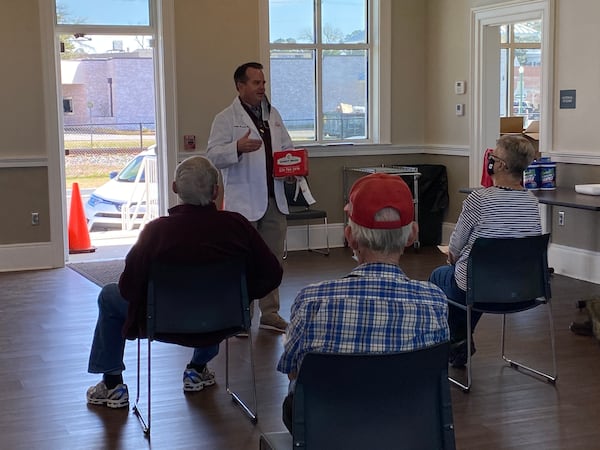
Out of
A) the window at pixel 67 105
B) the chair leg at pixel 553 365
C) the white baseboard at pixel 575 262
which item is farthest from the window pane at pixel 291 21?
the chair leg at pixel 553 365

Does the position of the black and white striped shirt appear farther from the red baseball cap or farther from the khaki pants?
the red baseball cap

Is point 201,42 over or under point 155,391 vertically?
over

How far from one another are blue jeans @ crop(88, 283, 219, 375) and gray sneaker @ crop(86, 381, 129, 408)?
0.30ft

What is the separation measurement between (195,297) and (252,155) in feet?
5.53

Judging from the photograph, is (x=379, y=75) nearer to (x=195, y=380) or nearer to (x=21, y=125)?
(x=21, y=125)

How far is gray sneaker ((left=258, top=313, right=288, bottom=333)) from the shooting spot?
16.6 ft

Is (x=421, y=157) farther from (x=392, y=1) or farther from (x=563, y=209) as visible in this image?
(x=563, y=209)

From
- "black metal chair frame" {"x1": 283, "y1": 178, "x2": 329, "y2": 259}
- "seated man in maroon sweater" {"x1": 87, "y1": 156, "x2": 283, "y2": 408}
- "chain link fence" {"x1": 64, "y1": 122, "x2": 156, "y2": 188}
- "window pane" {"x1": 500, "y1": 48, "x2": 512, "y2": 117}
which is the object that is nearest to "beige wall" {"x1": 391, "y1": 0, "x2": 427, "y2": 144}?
"black metal chair frame" {"x1": 283, "y1": 178, "x2": 329, "y2": 259}

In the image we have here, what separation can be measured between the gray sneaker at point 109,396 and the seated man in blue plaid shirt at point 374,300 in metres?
1.82

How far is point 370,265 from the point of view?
2119 mm

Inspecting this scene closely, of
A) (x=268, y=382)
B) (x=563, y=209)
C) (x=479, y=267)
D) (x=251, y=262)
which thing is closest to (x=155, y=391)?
(x=268, y=382)

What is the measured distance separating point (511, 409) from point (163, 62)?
4995 mm

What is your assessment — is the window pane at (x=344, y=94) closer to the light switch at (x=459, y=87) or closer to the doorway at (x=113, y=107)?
the light switch at (x=459, y=87)

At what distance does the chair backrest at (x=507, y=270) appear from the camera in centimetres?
377
